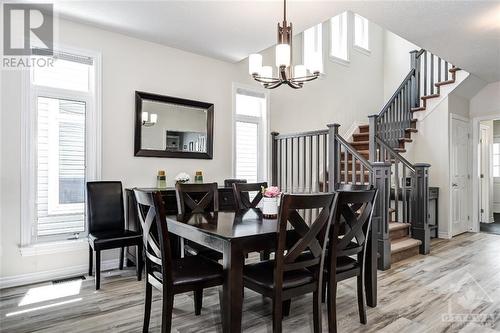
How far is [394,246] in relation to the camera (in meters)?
4.02

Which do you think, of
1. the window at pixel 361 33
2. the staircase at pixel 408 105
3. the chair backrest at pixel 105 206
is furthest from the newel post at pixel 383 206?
the window at pixel 361 33

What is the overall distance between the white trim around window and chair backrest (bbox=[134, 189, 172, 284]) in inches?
66.0

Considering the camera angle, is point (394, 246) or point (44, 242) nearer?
point (44, 242)

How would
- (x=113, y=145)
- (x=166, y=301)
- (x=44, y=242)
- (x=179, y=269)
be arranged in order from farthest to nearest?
(x=113, y=145)
(x=44, y=242)
(x=179, y=269)
(x=166, y=301)

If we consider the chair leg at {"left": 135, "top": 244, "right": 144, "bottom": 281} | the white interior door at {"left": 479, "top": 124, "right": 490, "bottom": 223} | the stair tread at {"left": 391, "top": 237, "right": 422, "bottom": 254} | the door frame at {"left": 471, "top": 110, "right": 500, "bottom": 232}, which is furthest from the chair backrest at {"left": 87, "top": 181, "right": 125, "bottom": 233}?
Result: the white interior door at {"left": 479, "top": 124, "right": 490, "bottom": 223}

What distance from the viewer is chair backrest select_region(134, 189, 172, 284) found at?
1.89 meters

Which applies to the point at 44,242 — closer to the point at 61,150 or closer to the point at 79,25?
the point at 61,150

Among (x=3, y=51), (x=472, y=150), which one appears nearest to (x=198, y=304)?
(x=3, y=51)

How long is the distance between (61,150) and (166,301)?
7.79 feet

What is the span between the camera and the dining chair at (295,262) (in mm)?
1801

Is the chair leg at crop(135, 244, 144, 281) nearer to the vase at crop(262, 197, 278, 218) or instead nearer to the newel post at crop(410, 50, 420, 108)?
the vase at crop(262, 197, 278, 218)

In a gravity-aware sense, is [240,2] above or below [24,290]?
above

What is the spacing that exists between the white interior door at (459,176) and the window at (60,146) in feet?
18.6

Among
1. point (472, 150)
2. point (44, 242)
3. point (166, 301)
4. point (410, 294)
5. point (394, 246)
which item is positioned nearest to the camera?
point (166, 301)
